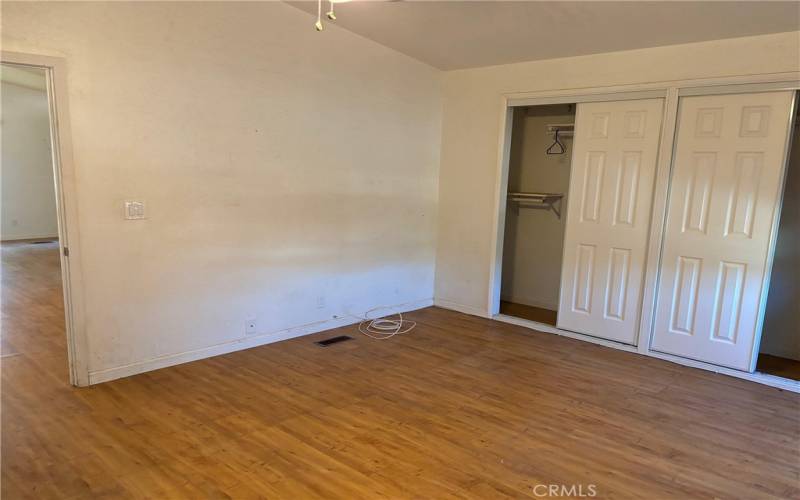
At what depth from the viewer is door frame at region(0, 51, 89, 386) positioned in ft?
9.06

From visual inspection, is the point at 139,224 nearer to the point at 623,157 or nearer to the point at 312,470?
the point at 312,470

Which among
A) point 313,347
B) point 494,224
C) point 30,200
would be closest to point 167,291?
point 313,347

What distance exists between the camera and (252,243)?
3795mm

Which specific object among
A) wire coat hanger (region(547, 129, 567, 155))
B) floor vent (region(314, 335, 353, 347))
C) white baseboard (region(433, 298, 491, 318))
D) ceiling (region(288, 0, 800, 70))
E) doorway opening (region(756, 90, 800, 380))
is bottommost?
floor vent (region(314, 335, 353, 347))

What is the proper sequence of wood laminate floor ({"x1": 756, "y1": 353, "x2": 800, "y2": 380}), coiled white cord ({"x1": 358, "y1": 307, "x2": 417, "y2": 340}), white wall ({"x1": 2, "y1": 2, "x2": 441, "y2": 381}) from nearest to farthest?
1. white wall ({"x1": 2, "y1": 2, "x2": 441, "y2": 381})
2. wood laminate floor ({"x1": 756, "y1": 353, "x2": 800, "y2": 380})
3. coiled white cord ({"x1": 358, "y1": 307, "x2": 417, "y2": 340})

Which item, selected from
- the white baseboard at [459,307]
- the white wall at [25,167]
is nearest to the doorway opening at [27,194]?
the white wall at [25,167]

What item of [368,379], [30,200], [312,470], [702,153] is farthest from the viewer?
[30,200]

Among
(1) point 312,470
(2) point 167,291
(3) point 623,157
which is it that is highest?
(3) point 623,157

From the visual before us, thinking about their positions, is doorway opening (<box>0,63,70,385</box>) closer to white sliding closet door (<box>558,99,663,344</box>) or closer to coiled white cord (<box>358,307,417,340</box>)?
coiled white cord (<box>358,307,417,340</box>)

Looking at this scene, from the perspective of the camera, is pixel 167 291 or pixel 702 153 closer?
pixel 167 291

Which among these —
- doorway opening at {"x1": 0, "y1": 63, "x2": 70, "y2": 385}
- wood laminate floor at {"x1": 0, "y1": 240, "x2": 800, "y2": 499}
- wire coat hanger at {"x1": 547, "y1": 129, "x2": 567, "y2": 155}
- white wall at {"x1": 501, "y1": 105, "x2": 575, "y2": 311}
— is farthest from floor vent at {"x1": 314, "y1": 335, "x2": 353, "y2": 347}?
doorway opening at {"x1": 0, "y1": 63, "x2": 70, "y2": 385}

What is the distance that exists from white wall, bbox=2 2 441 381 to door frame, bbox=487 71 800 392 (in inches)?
39.2

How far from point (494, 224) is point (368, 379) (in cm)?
229

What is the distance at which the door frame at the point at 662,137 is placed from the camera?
3.48 metres
